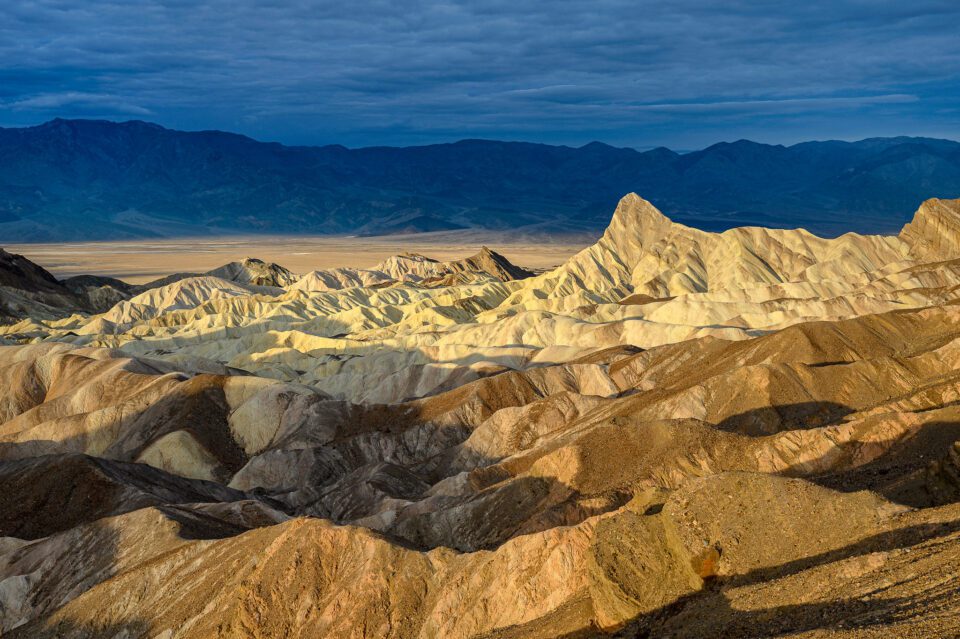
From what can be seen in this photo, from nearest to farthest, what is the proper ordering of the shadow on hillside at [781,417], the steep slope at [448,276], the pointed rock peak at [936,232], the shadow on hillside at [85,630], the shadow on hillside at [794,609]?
the shadow on hillside at [794,609] → the shadow on hillside at [85,630] → the shadow on hillside at [781,417] → the pointed rock peak at [936,232] → the steep slope at [448,276]

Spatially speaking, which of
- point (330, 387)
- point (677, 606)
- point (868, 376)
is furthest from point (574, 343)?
point (677, 606)

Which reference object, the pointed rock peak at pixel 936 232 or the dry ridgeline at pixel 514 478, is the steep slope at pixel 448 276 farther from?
the pointed rock peak at pixel 936 232

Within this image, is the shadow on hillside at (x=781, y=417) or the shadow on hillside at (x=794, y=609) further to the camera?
the shadow on hillside at (x=781, y=417)

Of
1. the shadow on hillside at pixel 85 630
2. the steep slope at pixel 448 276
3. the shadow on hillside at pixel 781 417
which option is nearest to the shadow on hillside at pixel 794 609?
the shadow on hillside at pixel 85 630

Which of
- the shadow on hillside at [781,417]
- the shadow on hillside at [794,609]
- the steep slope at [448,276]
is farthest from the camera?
the steep slope at [448,276]

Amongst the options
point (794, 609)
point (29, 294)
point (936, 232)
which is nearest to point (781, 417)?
point (794, 609)

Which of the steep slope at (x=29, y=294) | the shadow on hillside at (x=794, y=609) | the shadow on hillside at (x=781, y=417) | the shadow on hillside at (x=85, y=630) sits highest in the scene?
the shadow on hillside at (x=794, y=609)
